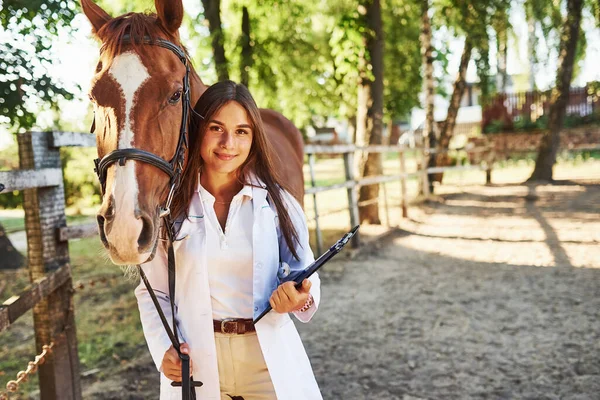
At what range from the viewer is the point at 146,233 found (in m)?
1.36

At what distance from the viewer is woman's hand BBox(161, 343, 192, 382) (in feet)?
5.13

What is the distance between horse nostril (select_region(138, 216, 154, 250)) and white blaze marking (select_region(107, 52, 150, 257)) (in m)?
0.03

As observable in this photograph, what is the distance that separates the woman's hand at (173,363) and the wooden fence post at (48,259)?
4.66ft

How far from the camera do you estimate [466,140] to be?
68.5 feet

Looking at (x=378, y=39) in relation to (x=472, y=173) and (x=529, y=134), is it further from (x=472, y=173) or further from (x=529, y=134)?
(x=529, y=134)

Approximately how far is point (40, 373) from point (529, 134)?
764 inches

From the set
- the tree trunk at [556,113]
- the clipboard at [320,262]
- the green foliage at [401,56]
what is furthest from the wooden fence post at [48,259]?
the tree trunk at [556,113]

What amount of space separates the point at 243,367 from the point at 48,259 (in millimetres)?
1558

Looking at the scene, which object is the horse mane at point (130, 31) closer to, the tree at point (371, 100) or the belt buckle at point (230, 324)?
the belt buckle at point (230, 324)

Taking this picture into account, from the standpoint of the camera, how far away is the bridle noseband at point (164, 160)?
4.59 feet

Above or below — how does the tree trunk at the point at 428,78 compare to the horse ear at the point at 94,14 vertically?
above

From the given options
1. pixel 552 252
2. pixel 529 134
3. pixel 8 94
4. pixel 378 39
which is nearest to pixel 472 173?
pixel 529 134

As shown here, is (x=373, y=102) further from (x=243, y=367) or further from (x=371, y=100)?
(x=243, y=367)

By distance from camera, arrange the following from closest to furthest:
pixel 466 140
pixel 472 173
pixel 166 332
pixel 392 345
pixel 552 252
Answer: pixel 166 332 < pixel 392 345 < pixel 552 252 < pixel 472 173 < pixel 466 140
